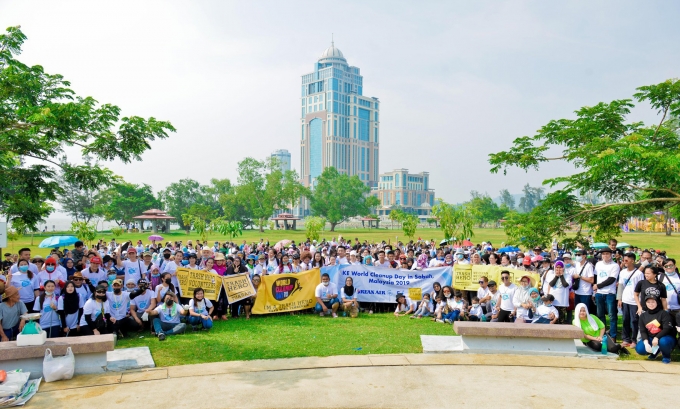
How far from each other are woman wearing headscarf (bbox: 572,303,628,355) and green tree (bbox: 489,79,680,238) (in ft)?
12.1

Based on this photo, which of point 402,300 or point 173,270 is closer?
point 173,270

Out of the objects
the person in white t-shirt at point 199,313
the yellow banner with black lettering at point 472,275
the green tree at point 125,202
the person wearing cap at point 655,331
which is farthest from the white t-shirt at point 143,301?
the green tree at point 125,202

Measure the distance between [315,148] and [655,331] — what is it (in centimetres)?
18700

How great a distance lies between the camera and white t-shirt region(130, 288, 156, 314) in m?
10.5

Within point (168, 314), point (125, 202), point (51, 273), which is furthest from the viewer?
point (125, 202)

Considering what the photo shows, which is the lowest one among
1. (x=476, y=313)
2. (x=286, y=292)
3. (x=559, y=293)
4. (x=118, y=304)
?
(x=476, y=313)

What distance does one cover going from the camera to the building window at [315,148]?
7505 inches

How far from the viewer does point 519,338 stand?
884cm

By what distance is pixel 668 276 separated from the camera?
8992 mm

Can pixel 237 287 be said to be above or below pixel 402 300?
above

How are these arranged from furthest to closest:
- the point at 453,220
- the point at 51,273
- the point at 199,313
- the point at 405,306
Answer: the point at 453,220
the point at 405,306
the point at 199,313
the point at 51,273

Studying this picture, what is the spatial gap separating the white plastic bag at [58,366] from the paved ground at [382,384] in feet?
0.45

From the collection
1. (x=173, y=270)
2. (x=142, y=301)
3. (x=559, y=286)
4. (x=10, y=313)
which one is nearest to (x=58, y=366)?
(x=10, y=313)

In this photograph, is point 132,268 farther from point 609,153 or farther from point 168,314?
point 609,153
